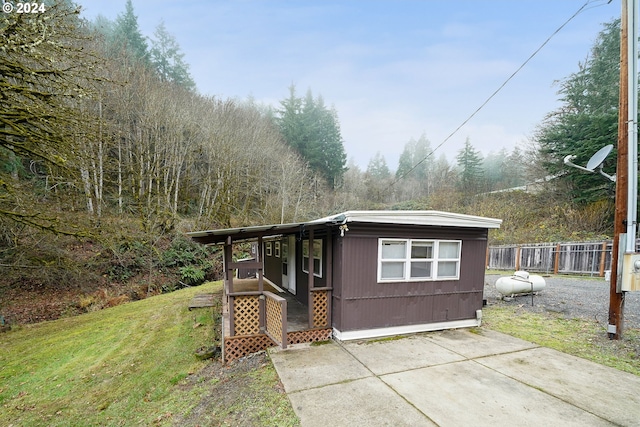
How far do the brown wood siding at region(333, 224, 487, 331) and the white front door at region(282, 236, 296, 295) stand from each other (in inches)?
126

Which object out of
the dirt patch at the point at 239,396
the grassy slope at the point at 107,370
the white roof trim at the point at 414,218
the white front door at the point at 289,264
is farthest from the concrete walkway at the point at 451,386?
the white front door at the point at 289,264

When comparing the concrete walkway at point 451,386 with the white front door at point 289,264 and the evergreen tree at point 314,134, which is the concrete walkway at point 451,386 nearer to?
the white front door at point 289,264

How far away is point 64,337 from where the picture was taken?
7797 mm

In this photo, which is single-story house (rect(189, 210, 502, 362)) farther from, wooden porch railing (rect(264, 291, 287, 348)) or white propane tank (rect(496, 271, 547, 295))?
white propane tank (rect(496, 271, 547, 295))

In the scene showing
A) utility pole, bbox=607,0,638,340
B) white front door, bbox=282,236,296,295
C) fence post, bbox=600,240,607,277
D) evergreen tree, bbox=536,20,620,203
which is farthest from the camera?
evergreen tree, bbox=536,20,620,203

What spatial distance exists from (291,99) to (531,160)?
2258 cm

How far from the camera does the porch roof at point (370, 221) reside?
545 cm

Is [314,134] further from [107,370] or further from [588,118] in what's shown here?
[107,370]

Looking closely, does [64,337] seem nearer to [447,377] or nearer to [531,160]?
[447,377]

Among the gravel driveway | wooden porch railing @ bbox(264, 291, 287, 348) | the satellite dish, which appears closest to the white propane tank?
the gravel driveway

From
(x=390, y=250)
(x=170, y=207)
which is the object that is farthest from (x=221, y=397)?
(x=170, y=207)

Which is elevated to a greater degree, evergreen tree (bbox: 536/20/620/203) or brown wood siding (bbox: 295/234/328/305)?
evergreen tree (bbox: 536/20/620/203)

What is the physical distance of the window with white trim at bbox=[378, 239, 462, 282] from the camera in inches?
246

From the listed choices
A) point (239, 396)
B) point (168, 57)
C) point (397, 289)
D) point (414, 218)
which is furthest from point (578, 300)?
point (168, 57)
